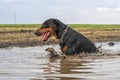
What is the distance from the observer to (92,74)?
9.76 metres

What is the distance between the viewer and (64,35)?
15828mm

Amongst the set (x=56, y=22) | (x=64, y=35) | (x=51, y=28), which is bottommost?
(x=64, y=35)

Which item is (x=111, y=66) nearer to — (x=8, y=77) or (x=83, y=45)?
(x=8, y=77)

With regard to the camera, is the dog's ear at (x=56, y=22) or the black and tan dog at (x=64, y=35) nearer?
the black and tan dog at (x=64, y=35)

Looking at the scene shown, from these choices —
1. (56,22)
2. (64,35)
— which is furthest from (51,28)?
(64,35)

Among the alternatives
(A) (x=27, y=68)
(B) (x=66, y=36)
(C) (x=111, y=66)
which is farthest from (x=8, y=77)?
(B) (x=66, y=36)

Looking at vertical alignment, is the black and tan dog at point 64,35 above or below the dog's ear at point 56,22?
below

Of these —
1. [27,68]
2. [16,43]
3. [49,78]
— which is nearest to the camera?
[49,78]

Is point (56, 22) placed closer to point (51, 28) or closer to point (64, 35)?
point (51, 28)

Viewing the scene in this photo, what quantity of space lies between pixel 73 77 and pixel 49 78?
1.78ft

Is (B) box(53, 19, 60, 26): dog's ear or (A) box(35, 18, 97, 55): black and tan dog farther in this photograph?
(B) box(53, 19, 60, 26): dog's ear

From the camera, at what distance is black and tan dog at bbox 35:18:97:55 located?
1571 centimetres

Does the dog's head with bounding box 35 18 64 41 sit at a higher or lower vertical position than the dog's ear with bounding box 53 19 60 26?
lower

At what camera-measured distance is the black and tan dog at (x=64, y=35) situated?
15.7 metres
